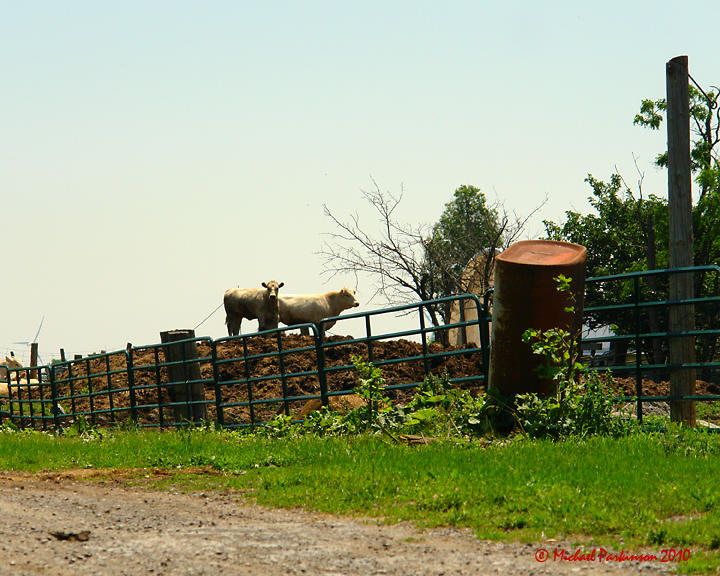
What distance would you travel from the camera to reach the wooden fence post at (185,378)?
47.9 ft

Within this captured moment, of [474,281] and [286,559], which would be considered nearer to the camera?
[286,559]

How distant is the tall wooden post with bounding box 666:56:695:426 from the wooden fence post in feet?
24.2

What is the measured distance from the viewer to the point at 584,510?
18.9 feet

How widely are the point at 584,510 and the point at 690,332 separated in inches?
192

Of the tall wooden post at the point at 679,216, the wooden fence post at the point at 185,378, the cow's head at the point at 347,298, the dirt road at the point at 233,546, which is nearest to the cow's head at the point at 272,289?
the cow's head at the point at 347,298

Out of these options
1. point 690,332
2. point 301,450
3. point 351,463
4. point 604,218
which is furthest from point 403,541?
point 604,218

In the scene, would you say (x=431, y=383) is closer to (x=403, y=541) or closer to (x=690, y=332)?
(x=690, y=332)

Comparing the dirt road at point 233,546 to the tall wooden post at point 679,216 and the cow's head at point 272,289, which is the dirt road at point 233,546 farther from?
the cow's head at point 272,289

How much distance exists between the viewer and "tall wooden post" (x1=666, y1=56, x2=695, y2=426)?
10.8m

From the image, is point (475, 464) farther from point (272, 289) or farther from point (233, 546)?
point (272, 289)

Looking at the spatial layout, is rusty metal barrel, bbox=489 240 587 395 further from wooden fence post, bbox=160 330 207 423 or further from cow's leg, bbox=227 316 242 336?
cow's leg, bbox=227 316 242 336

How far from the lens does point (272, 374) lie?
66.5ft

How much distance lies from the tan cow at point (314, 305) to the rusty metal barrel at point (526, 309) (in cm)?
1935
